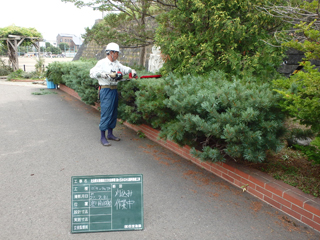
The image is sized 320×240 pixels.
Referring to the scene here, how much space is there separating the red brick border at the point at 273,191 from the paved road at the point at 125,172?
0.35 feet

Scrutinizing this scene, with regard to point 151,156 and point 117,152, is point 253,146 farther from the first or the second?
point 117,152

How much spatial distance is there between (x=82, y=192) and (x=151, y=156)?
257cm

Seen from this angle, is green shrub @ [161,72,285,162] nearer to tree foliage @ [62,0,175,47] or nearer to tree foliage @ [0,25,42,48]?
tree foliage @ [62,0,175,47]

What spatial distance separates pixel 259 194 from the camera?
398cm

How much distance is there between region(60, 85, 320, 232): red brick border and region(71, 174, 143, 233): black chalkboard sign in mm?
1818

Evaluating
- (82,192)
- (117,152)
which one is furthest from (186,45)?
(82,192)

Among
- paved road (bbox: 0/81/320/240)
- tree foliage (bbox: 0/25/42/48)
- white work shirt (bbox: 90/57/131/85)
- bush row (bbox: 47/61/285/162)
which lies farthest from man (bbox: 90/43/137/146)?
tree foliage (bbox: 0/25/42/48)

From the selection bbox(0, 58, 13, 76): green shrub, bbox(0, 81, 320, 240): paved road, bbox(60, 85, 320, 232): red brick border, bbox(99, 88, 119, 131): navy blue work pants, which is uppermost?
bbox(99, 88, 119, 131): navy blue work pants

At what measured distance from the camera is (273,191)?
12.4 feet

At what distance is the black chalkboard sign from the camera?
3105mm

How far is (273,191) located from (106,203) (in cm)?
223

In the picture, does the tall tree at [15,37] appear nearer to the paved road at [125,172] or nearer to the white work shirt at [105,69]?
the paved road at [125,172]

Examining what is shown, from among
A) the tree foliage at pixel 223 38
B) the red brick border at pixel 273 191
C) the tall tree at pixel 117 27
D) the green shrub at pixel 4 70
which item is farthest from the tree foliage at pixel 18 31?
the red brick border at pixel 273 191

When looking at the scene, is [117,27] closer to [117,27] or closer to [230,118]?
[117,27]
